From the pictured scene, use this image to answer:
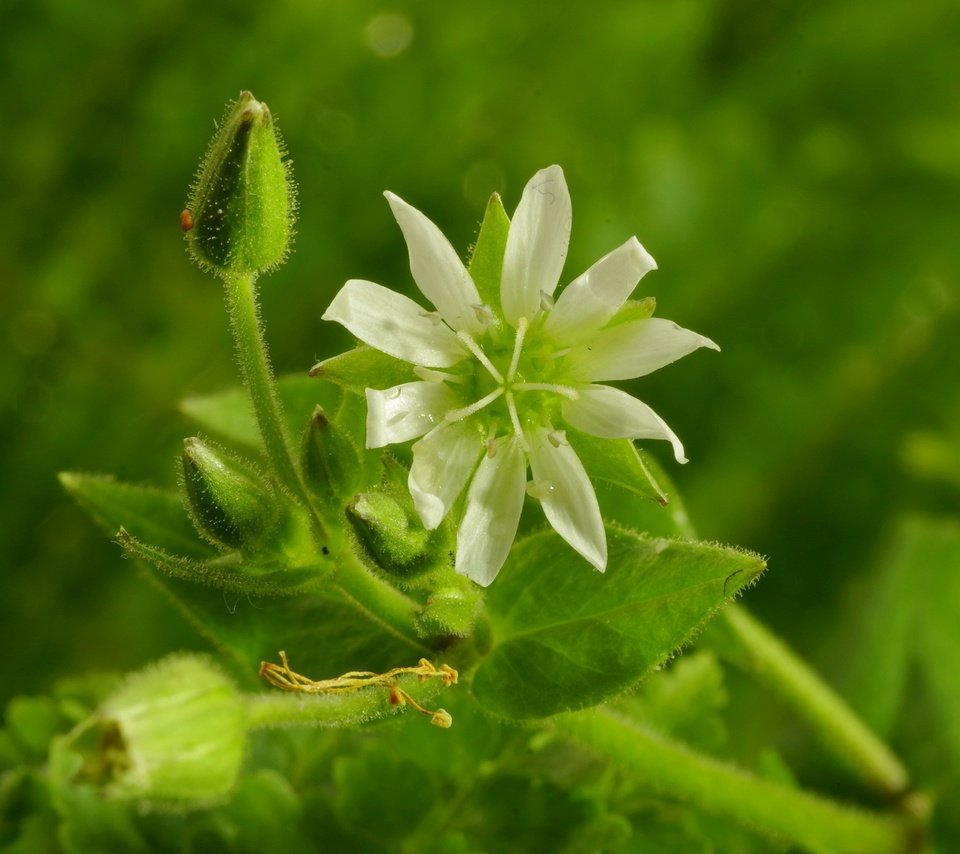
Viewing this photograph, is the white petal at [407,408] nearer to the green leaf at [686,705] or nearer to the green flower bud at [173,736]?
the green flower bud at [173,736]

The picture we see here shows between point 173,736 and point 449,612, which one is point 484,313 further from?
point 173,736

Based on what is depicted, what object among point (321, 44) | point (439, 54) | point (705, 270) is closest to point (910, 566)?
point (705, 270)

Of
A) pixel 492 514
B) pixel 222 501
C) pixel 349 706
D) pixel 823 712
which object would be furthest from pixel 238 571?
pixel 823 712

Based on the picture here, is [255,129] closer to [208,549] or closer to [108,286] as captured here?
[208,549]

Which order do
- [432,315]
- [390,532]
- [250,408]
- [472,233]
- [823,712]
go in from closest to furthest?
[390,532] < [432,315] < [250,408] < [823,712] < [472,233]

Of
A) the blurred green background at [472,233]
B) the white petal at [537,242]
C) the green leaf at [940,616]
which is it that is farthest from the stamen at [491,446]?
the blurred green background at [472,233]

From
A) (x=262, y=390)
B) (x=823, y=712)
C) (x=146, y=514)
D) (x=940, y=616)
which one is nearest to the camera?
(x=262, y=390)

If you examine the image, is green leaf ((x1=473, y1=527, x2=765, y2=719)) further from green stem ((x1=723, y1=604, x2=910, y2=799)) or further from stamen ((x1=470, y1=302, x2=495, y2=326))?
green stem ((x1=723, y1=604, x2=910, y2=799))
